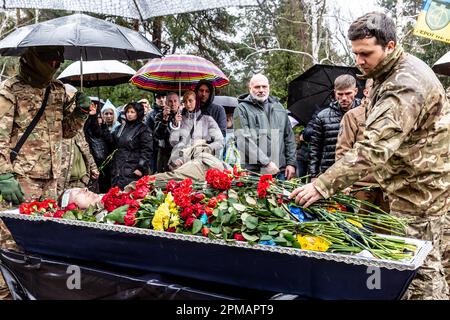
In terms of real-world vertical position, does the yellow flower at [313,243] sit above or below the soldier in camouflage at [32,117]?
below

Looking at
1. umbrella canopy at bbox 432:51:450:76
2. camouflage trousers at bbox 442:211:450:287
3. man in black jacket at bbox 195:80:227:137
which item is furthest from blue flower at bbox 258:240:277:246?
umbrella canopy at bbox 432:51:450:76

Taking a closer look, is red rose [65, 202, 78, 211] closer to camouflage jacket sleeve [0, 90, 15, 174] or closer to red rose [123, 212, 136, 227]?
red rose [123, 212, 136, 227]

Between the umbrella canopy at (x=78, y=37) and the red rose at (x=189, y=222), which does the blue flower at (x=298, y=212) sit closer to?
the red rose at (x=189, y=222)

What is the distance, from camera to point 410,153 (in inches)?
106

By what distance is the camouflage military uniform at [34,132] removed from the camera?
356 cm

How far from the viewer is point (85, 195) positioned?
3211 millimetres

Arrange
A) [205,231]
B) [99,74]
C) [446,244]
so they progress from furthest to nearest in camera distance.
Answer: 1. [99,74]
2. [446,244]
3. [205,231]

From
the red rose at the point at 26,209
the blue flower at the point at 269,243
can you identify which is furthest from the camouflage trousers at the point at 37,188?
the blue flower at the point at 269,243

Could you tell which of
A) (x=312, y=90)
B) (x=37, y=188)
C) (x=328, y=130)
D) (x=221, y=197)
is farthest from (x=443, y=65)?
(x=37, y=188)

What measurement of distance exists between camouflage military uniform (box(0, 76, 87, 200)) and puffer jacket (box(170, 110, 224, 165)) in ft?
5.33

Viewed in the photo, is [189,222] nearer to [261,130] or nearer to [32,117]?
[32,117]

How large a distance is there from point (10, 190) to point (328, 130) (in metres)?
3.15

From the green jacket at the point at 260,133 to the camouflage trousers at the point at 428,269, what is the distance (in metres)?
2.31
